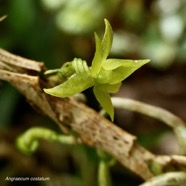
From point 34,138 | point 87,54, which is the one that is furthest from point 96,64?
point 87,54

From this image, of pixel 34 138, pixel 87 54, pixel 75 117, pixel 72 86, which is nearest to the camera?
pixel 72 86

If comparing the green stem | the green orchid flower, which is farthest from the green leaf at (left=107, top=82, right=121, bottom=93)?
the green stem

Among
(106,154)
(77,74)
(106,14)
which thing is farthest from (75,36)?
(77,74)

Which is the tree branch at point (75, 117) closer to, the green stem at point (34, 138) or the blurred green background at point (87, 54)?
the green stem at point (34, 138)

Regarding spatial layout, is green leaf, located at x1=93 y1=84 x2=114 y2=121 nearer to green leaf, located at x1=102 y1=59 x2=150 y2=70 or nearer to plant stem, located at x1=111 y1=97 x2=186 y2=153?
green leaf, located at x1=102 y1=59 x2=150 y2=70

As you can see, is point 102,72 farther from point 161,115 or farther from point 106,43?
point 161,115
